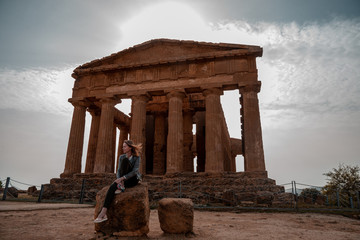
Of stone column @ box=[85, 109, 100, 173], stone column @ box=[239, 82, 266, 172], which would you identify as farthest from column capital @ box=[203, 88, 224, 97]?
stone column @ box=[85, 109, 100, 173]

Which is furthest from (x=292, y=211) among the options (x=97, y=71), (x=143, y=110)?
(x=97, y=71)

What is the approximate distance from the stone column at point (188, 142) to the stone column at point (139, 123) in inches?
176

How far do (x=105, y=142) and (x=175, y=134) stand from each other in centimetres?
488

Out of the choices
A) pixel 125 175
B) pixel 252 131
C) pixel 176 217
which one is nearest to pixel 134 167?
pixel 125 175

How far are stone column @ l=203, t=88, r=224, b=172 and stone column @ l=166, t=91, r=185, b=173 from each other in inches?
63.9

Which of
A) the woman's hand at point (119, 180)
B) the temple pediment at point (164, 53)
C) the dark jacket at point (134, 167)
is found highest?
the temple pediment at point (164, 53)

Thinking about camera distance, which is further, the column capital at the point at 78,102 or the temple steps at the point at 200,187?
the column capital at the point at 78,102

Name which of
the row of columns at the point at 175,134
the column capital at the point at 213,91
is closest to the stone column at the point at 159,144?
the row of columns at the point at 175,134

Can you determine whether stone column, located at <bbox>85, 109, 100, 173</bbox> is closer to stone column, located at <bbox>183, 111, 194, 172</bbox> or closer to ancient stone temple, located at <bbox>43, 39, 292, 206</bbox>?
ancient stone temple, located at <bbox>43, 39, 292, 206</bbox>

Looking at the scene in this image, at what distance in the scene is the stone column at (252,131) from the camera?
13.3 meters

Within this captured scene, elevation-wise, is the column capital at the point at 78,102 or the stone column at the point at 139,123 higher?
the column capital at the point at 78,102

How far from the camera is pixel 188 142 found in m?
19.5

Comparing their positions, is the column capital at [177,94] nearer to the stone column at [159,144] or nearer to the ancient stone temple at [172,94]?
the ancient stone temple at [172,94]

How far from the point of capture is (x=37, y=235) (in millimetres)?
4246
